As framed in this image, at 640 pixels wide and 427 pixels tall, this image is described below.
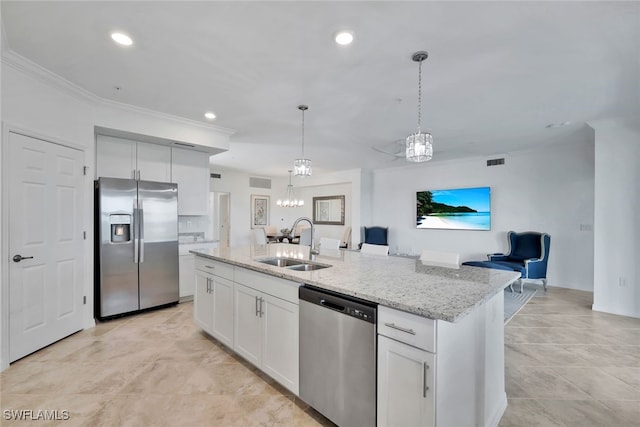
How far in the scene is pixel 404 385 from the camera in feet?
4.60

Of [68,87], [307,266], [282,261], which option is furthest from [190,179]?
[307,266]

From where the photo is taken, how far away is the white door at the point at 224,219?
8.66 metres

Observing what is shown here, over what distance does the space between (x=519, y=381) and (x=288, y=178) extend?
8384 millimetres

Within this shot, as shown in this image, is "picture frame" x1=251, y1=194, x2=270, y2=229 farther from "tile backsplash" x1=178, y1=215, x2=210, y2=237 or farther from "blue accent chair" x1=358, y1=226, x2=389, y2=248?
"tile backsplash" x1=178, y1=215, x2=210, y2=237

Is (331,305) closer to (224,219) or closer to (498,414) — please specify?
(498,414)

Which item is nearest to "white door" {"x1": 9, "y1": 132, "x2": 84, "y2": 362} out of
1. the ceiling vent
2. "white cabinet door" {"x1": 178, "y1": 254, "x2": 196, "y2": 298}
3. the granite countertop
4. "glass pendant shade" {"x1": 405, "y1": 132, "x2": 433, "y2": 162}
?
"white cabinet door" {"x1": 178, "y1": 254, "x2": 196, "y2": 298}

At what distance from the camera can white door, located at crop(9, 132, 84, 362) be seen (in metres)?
2.57

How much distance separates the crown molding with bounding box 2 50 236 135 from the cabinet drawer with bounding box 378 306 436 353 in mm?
3569

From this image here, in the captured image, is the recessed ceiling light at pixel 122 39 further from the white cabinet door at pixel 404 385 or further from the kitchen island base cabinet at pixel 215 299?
the white cabinet door at pixel 404 385

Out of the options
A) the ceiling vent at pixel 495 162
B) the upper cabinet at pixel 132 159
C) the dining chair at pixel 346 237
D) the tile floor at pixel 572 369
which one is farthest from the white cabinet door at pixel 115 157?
the ceiling vent at pixel 495 162

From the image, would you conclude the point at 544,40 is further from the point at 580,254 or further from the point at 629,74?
the point at 580,254

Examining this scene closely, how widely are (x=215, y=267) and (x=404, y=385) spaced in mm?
2114

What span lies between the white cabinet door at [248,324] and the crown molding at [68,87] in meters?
2.67

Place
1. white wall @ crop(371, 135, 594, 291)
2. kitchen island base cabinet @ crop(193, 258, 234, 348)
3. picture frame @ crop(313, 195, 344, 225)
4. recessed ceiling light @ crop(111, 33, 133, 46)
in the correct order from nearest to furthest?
recessed ceiling light @ crop(111, 33, 133, 46)
kitchen island base cabinet @ crop(193, 258, 234, 348)
white wall @ crop(371, 135, 594, 291)
picture frame @ crop(313, 195, 344, 225)
